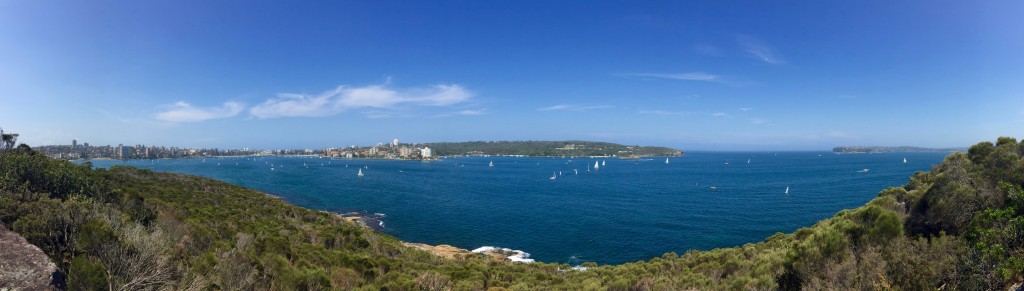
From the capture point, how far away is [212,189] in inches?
1727

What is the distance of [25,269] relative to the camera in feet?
25.0

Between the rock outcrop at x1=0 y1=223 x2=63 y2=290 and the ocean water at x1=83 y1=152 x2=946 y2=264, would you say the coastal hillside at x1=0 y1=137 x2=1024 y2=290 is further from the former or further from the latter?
the ocean water at x1=83 y1=152 x2=946 y2=264

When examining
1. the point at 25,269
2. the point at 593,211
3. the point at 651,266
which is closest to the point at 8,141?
the point at 25,269

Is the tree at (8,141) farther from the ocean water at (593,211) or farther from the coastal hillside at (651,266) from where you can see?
the ocean water at (593,211)

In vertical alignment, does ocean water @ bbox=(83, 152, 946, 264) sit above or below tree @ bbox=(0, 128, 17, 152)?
below

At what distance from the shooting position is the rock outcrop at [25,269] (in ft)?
23.9

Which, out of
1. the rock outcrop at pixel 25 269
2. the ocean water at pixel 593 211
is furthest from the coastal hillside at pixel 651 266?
the ocean water at pixel 593 211

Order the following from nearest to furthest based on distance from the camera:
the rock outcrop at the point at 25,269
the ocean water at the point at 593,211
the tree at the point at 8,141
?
the rock outcrop at the point at 25,269 < the tree at the point at 8,141 < the ocean water at the point at 593,211

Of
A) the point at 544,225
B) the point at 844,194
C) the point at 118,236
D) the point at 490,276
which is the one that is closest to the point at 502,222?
the point at 544,225

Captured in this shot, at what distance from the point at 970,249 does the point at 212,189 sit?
2120 inches

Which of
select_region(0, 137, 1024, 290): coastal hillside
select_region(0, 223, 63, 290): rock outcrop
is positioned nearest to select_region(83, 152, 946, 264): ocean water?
select_region(0, 137, 1024, 290): coastal hillside

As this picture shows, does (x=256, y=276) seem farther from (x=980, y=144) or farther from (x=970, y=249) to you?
(x=980, y=144)

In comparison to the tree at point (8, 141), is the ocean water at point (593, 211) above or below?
→ below

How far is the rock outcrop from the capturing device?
7.29 meters
